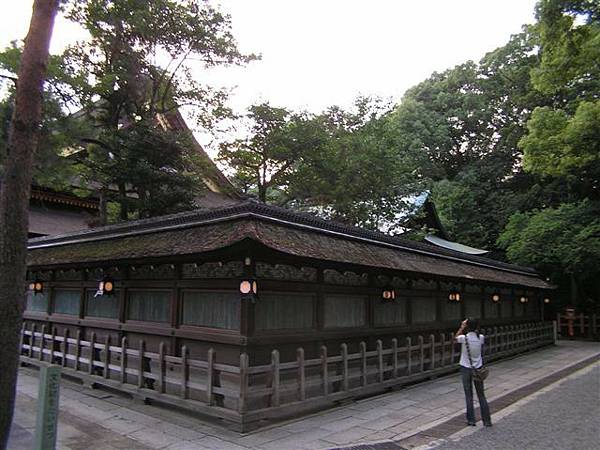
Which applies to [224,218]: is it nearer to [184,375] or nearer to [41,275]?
[184,375]

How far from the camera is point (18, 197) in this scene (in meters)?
5.68

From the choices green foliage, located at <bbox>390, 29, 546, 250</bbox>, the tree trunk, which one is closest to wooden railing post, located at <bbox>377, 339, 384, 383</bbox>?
the tree trunk

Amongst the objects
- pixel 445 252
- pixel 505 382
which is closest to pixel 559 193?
pixel 445 252

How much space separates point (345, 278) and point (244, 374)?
4.09 m

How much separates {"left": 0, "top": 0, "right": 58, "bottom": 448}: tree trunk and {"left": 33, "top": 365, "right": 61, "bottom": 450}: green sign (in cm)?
72

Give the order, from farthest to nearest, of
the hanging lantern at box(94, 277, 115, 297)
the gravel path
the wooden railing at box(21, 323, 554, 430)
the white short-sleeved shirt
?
the hanging lantern at box(94, 277, 115, 297) → the white short-sleeved shirt → the wooden railing at box(21, 323, 554, 430) → the gravel path

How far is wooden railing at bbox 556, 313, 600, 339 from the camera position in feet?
80.6

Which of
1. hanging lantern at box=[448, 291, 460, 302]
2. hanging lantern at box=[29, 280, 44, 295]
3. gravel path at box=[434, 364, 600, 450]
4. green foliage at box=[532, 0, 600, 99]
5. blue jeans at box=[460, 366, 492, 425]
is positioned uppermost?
green foliage at box=[532, 0, 600, 99]

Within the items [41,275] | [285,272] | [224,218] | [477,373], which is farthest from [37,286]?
[477,373]

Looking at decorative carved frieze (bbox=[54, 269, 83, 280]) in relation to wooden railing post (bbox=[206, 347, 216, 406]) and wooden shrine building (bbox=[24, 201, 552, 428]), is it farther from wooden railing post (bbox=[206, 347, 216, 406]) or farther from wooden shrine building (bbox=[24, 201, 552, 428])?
wooden railing post (bbox=[206, 347, 216, 406])

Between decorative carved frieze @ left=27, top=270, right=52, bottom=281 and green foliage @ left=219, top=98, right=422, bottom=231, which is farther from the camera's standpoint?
green foliage @ left=219, top=98, right=422, bottom=231

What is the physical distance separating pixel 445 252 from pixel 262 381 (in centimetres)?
859

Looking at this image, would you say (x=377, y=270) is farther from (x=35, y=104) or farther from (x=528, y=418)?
(x=35, y=104)

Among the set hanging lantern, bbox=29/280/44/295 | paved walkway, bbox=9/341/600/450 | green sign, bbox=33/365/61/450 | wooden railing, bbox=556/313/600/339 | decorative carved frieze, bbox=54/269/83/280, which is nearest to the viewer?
green sign, bbox=33/365/61/450
